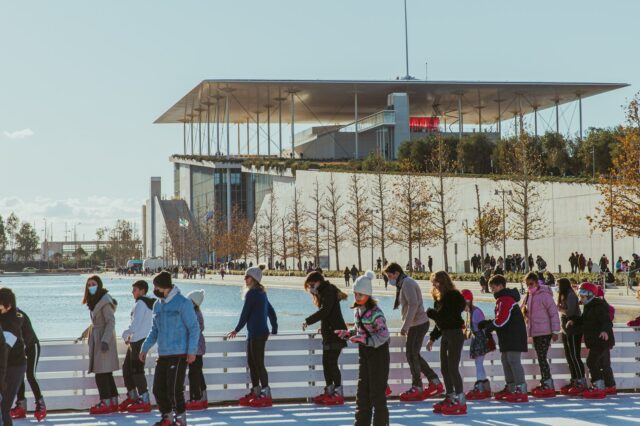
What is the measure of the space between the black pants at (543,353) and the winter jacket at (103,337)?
16.9ft

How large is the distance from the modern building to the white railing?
61197 mm

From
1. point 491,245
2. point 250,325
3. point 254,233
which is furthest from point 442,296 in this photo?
point 254,233

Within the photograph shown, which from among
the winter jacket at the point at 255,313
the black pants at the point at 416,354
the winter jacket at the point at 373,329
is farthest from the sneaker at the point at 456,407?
the winter jacket at the point at 373,329

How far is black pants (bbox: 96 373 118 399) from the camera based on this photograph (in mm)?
11961

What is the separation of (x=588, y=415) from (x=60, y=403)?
Answer: 609 cm

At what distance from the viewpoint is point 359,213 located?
2549 inches

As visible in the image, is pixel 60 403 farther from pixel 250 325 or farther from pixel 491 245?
pixel 491 245

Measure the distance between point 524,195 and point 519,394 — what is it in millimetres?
35157

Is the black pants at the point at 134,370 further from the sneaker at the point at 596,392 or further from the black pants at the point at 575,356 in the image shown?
the sneaker at the point at 596,392

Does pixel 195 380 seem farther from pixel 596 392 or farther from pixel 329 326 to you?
pixel 596 392

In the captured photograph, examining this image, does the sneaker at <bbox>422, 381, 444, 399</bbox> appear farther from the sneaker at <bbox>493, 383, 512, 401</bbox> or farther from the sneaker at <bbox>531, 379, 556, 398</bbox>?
the sneaker at <bbox>531, 379, 556, 398</bbox>

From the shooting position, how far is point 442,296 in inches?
457

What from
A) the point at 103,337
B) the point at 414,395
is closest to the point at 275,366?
the point at 414,395

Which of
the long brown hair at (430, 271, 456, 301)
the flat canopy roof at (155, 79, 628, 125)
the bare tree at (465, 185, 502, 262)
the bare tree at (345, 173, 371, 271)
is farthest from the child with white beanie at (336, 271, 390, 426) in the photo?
the flat canopy roof at (155, 79, 628, 125)
